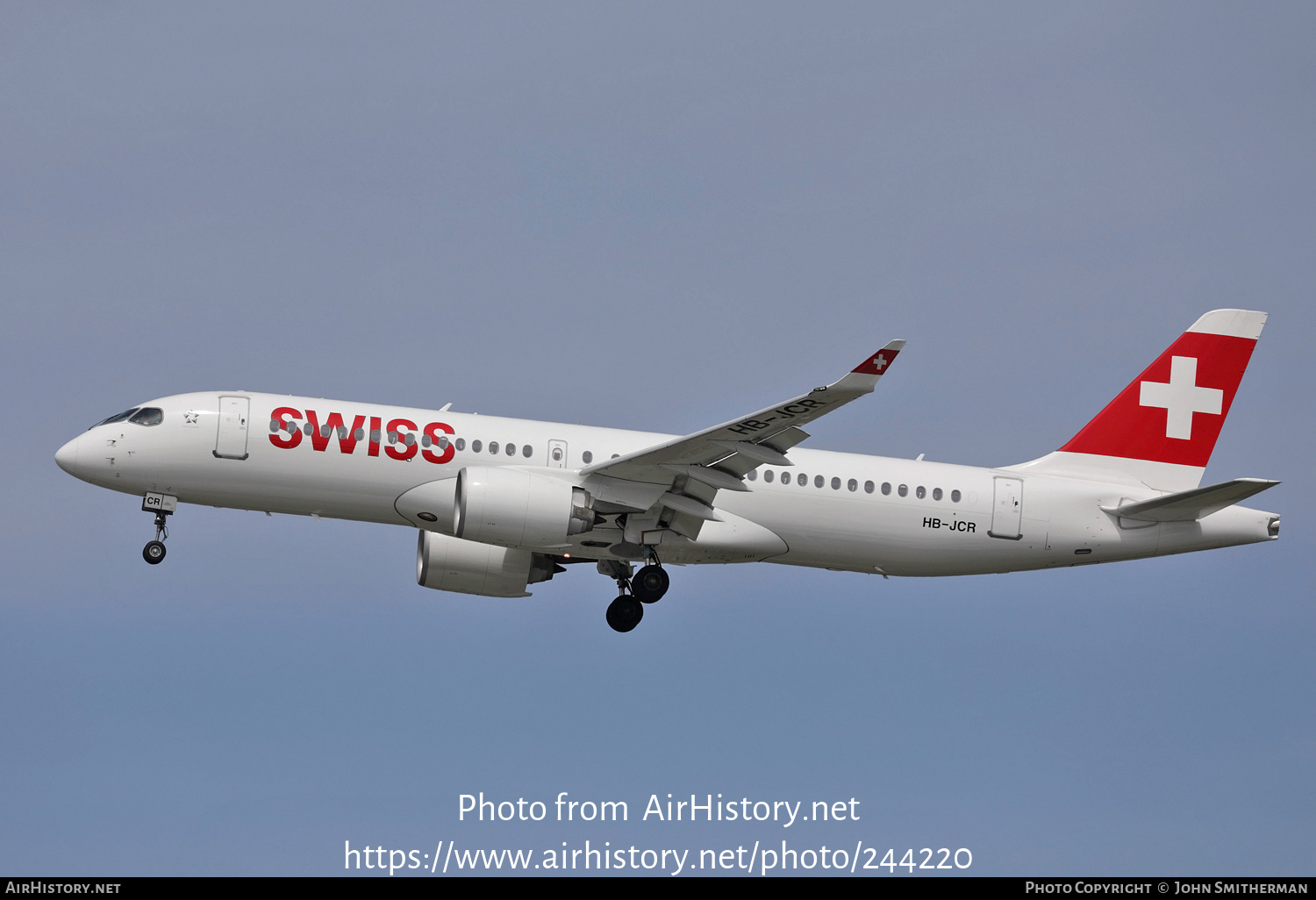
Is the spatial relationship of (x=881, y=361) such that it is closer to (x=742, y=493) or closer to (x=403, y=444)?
(x=742, y=493)

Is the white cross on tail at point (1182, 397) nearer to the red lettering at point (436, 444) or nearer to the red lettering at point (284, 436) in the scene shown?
the red lettering at point (436, 444)

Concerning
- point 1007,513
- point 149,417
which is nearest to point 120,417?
point 149,417

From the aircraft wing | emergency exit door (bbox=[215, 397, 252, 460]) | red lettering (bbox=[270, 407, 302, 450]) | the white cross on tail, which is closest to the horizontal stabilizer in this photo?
the white cross on tail

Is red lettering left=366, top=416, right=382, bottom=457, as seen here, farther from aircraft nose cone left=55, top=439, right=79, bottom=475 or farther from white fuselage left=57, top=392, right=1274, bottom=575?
aircraft nose cone left=55, top=439, right=79, bottom=475

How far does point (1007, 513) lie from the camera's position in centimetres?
3662

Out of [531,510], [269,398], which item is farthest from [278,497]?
[531,510]

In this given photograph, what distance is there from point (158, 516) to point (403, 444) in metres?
5.73

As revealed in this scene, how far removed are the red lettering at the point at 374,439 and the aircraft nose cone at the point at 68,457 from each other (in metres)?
6.50

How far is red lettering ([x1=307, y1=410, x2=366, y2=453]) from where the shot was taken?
3338 cm

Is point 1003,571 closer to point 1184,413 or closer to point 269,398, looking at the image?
point 1184,413

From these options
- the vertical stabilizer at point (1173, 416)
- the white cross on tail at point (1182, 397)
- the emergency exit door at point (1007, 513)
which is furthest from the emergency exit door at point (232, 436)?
the white cross on tail at point (1182, 397)

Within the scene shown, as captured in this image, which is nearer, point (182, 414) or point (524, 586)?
point (182, 414)

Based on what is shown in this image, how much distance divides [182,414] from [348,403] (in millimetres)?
3547

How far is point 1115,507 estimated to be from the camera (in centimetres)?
3719
